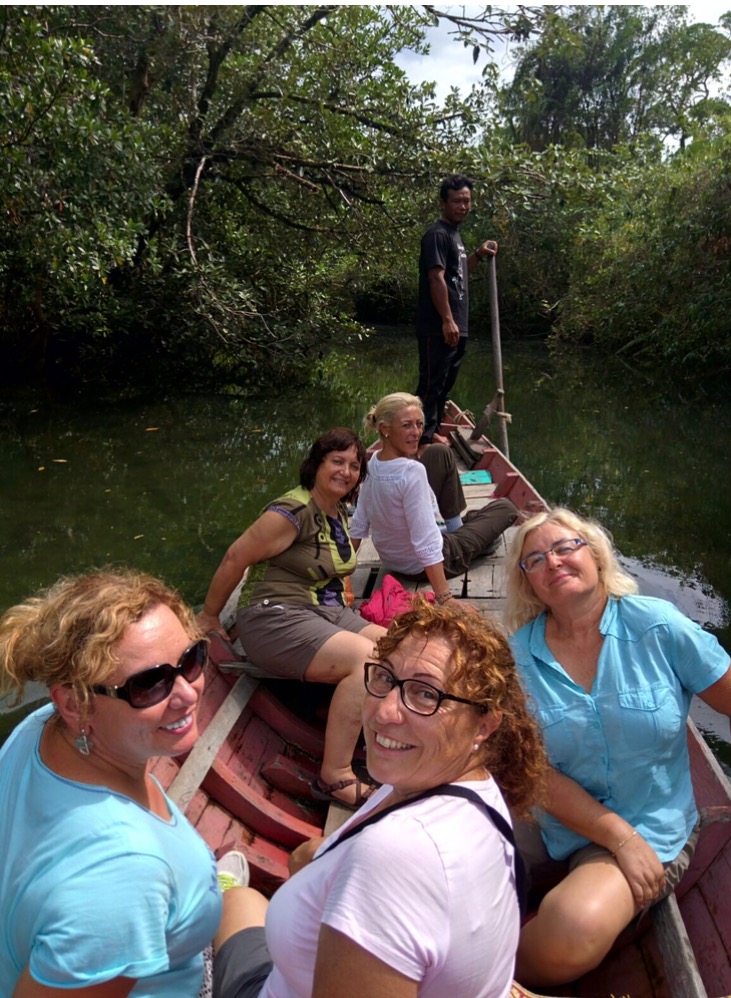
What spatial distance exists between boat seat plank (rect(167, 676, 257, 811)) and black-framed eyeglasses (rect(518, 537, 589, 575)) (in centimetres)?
126

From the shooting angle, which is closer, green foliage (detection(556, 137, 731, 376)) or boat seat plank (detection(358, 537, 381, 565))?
boat seat plank (detection(358, 537, 381, 565))

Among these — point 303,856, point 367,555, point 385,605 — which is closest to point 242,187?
point 367,555

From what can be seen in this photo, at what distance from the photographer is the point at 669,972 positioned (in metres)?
1.84

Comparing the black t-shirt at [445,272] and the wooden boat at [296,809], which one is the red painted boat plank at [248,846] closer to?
the wooden boat at [296,809]

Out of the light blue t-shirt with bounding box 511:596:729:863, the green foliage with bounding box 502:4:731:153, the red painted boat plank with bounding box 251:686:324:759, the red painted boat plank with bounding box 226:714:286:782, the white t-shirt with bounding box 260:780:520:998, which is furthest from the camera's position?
the green foliage with bounding box 502:4:731:153

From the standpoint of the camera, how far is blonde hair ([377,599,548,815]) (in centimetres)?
136

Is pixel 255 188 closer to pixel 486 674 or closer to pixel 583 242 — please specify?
pixel 583 242

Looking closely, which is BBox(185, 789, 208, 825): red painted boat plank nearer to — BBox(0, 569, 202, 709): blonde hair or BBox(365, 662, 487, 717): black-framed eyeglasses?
BBox(0, 569, 202, 709): blonde hair

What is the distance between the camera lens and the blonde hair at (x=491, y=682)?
1.36m

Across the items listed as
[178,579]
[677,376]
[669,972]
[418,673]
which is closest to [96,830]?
[418,673]

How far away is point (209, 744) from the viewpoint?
9.05 feet

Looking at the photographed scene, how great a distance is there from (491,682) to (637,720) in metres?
0.83

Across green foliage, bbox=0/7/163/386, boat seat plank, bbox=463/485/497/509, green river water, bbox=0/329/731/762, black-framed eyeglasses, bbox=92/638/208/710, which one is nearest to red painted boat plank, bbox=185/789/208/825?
black-framed eyeglasses, bbox=92/638/208/710

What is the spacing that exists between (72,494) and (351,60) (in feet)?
25.1
